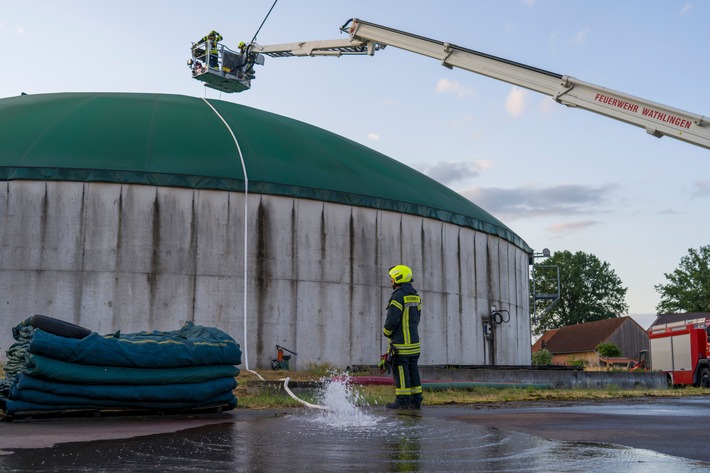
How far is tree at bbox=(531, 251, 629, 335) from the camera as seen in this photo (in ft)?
311

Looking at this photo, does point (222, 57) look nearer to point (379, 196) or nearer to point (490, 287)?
point (379, 196)

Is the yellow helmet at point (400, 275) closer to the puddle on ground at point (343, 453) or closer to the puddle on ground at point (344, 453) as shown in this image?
the puddle on ground at point (344, 453)

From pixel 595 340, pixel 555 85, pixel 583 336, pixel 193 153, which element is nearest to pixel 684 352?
pixel 555 85

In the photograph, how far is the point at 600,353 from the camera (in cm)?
6875

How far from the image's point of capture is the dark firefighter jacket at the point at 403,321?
1090cm

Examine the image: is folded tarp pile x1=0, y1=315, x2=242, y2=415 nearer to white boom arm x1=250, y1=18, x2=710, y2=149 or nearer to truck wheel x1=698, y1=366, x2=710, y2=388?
white boom arm x1=250, y1=18, x2=710, y2=149

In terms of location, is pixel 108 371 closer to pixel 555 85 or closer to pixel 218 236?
pixel 218 236

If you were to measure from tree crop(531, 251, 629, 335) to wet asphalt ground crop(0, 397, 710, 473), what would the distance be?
87103 millimetres

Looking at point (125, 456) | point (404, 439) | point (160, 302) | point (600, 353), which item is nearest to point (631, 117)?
point (160, 302)

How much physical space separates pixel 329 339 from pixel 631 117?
976 cm

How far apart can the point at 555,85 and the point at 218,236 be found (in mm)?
10054

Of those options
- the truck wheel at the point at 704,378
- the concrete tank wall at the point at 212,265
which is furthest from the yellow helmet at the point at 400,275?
the truck wheel at the point at 704,378

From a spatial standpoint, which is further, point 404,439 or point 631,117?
point 631,117

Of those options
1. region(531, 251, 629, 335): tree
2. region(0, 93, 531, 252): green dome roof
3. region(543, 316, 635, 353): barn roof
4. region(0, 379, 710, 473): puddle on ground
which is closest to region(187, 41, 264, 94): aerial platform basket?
region(0, 93, 531, 252): green dome roof
